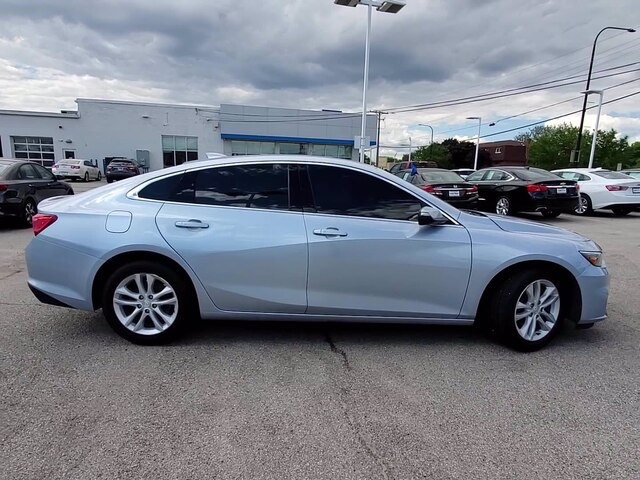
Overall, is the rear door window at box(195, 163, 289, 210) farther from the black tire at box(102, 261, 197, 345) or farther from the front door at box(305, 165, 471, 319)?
the black tire at box(102, 261, 197, 345)

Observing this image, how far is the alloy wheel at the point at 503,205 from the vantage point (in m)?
11.7

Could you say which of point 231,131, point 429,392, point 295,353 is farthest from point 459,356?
point 231,131

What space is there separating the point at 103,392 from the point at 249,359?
101 centimetres

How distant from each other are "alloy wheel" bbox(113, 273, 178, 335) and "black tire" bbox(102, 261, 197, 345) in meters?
0.01

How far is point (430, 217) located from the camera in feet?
10.7

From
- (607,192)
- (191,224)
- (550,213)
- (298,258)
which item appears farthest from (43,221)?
(607,192)

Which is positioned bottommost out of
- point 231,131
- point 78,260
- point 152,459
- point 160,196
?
point 152,459

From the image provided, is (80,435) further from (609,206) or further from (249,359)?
(609,206)

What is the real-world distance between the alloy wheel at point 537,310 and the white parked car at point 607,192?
10265 millimetres

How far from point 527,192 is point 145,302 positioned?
10.5 metres

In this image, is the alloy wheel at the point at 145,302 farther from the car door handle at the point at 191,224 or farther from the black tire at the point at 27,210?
the black tire at the point at 27,210

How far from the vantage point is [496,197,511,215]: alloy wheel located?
1171cm

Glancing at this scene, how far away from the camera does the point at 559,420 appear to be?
2561mm

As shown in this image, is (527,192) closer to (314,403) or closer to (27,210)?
(314,403)
